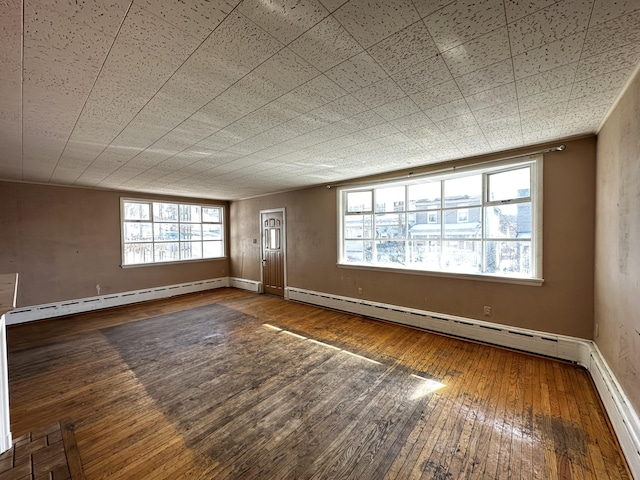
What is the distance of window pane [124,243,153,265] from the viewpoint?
5871 mm

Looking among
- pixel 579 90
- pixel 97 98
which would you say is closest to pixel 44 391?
pixel 97 98

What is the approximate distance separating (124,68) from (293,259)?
4758mm

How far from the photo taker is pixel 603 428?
78.0 inches

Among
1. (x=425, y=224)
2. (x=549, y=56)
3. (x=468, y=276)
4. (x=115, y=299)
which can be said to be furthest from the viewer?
(x=115, y=299)

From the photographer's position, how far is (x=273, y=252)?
21.5ft

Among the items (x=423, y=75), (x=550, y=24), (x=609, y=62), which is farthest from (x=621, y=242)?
(x=423, y=75)

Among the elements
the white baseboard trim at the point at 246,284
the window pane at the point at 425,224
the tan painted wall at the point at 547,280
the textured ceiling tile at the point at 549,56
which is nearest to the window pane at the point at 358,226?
the tan painted wall at the point at 547,280

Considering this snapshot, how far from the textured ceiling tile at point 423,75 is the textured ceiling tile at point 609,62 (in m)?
0.78

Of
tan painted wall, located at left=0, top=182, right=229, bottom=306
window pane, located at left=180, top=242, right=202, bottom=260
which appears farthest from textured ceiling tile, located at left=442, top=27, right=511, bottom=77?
window pane, located at left=180, top=242, right=202, bottom=260

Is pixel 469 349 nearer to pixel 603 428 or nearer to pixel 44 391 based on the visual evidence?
pixel 603 428

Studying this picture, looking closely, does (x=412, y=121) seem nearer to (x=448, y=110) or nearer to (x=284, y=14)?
(x=448, y=110)

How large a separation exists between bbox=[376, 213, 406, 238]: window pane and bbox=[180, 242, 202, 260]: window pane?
503 cm

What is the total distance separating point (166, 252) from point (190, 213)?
3.90 ft

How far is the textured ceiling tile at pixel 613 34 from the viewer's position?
49.1 inches
